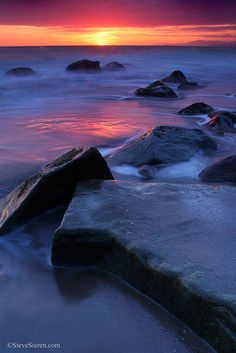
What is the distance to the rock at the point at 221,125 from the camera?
20.5ft

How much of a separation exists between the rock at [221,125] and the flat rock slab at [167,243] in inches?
132

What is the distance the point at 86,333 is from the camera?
1932 mm

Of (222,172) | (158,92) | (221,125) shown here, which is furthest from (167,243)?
(158,92)

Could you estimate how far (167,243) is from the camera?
226 cm

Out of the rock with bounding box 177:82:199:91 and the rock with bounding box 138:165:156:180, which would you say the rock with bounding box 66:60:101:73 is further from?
the rock with bounding box 138:165:156:180

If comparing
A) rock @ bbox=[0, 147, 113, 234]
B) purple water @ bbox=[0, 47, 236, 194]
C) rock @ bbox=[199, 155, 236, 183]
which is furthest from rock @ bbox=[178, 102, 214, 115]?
rock @ bbox=[0, 147, 113, 234]

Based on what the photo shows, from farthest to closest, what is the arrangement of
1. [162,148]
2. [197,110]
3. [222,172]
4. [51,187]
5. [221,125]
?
1. [197,110]
2. [221,125]
3. [162,148]
4. [222,172]
5. [51,187]

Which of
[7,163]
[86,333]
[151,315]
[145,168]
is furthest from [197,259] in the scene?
[7,163]

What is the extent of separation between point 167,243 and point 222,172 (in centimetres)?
176

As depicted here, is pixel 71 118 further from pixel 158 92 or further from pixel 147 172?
pixel 147 172

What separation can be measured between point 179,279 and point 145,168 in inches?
93.5

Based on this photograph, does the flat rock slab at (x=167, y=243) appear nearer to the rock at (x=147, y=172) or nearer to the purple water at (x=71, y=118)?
the rock at (x=147, y=172)

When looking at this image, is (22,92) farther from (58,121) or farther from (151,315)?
(151,315)

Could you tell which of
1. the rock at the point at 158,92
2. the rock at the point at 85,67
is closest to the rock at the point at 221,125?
the rock at the point at 158,92
